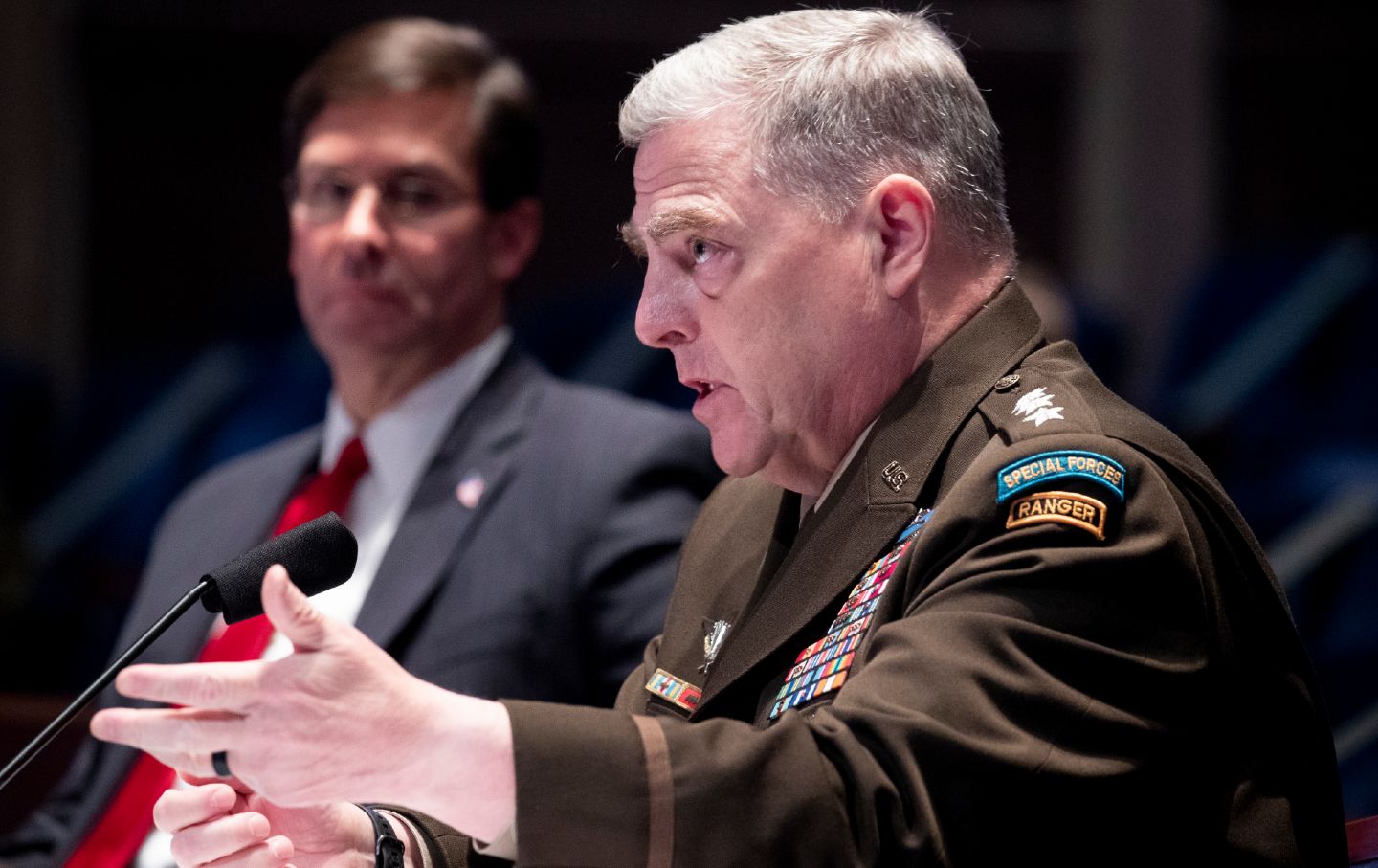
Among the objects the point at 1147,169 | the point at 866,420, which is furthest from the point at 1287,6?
the point at 866,420

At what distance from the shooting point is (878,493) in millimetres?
1587

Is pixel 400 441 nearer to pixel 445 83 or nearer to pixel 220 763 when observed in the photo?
pixel 445 83

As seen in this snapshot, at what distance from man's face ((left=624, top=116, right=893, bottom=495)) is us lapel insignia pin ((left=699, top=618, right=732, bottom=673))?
0.16 metres

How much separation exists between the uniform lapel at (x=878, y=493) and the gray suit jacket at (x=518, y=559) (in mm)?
779

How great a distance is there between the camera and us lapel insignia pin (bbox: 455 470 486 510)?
8.37 feet

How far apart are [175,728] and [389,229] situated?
1646 millimetres

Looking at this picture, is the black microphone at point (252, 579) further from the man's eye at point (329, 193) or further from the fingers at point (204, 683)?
the man's eye at point (329, 193)

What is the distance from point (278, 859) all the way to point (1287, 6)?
5.22m

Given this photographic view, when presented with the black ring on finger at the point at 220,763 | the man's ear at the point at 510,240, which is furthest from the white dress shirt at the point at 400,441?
the black ring on finger at the point at 220,763

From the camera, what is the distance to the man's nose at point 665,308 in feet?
5.45

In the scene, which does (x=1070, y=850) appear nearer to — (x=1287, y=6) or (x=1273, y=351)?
(x=1273, y=351)

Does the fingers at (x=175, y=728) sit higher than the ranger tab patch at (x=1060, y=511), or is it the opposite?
the ranger tab patch at (x=1060, y=511)

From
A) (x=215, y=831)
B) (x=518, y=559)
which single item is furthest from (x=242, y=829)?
(x=518, y=559)

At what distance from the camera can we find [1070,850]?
132 cm
